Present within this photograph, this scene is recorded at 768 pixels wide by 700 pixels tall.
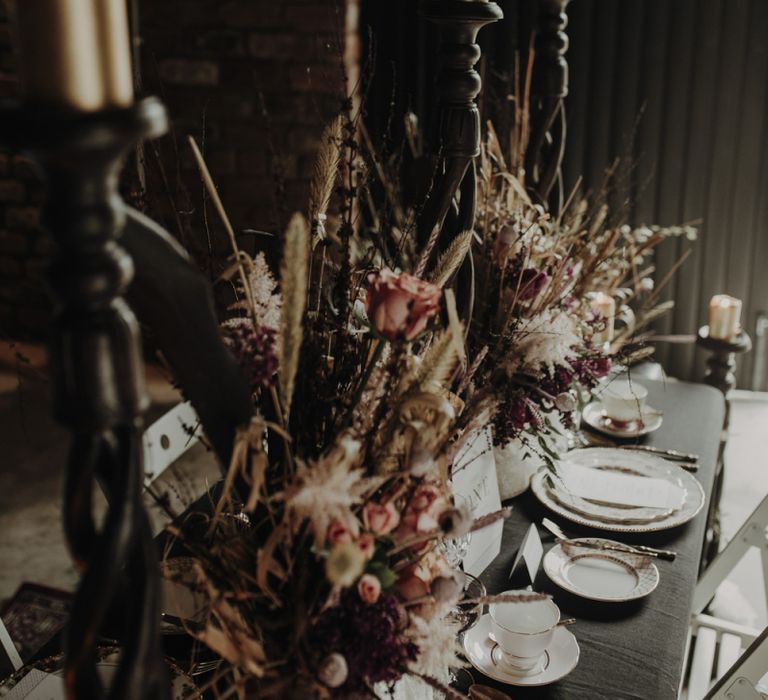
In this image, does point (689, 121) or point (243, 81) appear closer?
point (689, 121)

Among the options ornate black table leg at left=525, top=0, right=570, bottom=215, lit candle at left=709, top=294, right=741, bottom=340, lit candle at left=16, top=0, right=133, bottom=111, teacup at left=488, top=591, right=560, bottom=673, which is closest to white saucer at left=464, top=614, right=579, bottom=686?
teacup at left=488, top=591, right=560, bottom=673

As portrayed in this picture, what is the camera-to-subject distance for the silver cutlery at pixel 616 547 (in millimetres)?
1245

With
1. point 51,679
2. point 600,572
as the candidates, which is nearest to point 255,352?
point 51,679

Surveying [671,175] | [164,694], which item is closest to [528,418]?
[164,694]

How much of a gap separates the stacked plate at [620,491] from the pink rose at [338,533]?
2.25ft

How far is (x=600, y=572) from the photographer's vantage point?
1.21 meters

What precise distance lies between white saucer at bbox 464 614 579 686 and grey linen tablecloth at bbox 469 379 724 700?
0.01 metres

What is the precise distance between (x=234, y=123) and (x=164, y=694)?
10.9ft

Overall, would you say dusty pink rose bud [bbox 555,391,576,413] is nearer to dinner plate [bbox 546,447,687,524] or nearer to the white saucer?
dinner plate [bbox 546,447,687,524]

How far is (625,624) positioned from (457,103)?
681 mm

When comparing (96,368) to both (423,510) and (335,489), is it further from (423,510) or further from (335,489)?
(423,510)

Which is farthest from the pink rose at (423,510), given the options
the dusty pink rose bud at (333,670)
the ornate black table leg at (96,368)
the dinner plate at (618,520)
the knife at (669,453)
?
the knife at (669,453)

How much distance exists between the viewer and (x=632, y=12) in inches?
126

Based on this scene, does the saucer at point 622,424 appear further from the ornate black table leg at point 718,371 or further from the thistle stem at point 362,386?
the thistle stem at point 362,386
